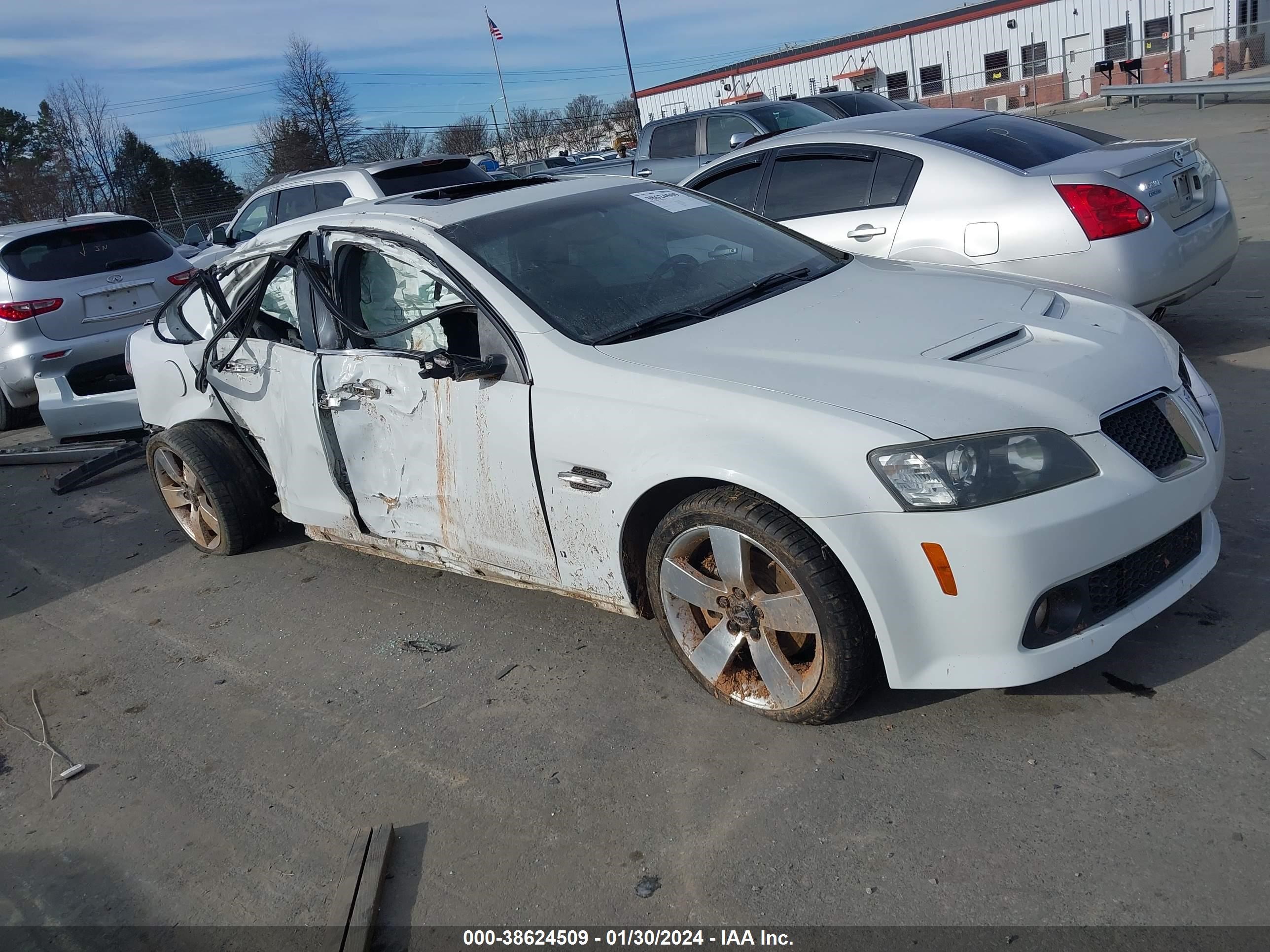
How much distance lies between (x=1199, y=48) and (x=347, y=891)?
47.0 metres

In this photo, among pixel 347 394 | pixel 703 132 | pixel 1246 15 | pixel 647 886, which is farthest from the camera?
pixel 1246 15

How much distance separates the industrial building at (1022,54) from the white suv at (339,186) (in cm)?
2662

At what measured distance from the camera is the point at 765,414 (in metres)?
2.90

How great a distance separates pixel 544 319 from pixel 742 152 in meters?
3.94

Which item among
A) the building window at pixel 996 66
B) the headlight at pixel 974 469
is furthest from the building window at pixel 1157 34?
the headlight at pixel 974 469

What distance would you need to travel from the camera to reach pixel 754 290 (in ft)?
12.6

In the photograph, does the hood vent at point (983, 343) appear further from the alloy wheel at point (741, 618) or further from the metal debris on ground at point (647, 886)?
the metal debris on ground at point (647, 886)

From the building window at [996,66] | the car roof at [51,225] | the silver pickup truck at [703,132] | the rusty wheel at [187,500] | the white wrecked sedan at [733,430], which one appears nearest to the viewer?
the white wrecked sedan at [733,430]

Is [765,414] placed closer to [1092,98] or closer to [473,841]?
[473,841]

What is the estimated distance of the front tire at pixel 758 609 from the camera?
9.36 ft

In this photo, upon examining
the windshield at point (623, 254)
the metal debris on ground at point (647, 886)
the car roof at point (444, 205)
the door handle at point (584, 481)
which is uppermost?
the car roof at point (444, 205)

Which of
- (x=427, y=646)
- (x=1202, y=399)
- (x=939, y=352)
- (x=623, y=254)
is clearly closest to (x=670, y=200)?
(x=623, y=254)

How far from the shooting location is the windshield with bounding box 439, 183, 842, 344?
12.0 feet

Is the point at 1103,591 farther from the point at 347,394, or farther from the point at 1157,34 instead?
the point at 1157,34
